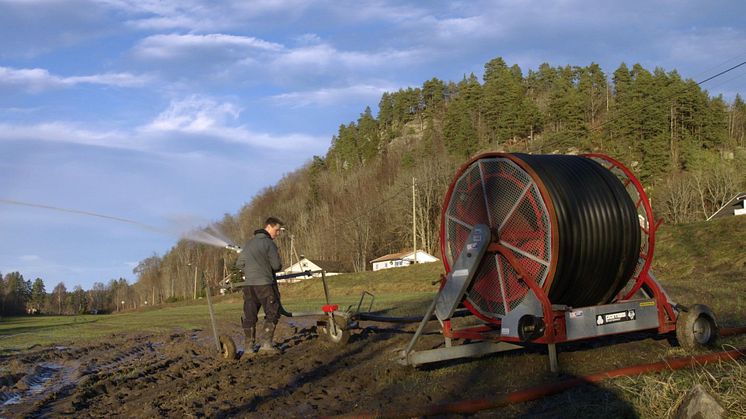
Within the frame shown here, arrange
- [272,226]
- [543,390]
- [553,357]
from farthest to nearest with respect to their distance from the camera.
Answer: [272,226], [553,357], [543,390]

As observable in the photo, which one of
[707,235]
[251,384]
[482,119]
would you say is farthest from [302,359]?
[482,119]

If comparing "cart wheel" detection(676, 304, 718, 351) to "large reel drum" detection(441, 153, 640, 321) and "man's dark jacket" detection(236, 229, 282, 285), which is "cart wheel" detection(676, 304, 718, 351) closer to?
"large reel drum" detection(441, 153, 640, 321)

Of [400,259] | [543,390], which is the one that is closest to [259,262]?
[543,390]

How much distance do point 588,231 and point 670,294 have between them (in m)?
9.11

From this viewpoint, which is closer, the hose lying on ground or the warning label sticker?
the hose lying on ground

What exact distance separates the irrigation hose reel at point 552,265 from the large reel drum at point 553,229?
0.04 feet

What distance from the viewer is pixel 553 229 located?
8156mm

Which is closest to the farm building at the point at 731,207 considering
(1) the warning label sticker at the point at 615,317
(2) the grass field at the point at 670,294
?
(2) the grass field at the point at 670,294

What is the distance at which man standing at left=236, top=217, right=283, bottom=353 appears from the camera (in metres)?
12.0

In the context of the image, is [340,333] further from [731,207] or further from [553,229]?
[731,207]

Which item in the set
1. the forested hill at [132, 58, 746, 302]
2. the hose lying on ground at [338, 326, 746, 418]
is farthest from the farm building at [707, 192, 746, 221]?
the hose lying on ground at [338, 326, 746, 418]

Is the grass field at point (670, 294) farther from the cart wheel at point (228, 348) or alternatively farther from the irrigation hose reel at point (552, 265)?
the cart wheel at point (228, 348)

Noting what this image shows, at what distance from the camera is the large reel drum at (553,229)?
327 inches

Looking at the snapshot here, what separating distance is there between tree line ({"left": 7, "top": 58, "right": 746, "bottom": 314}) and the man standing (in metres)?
51.5
